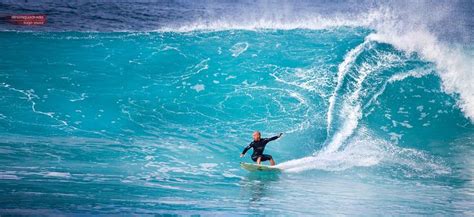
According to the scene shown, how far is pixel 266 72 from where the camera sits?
1872cm

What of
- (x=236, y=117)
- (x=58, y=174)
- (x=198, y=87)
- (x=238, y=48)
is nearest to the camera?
(x=58, y=174)

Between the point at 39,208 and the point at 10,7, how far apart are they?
25929mm

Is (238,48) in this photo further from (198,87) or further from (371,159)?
(371,159)

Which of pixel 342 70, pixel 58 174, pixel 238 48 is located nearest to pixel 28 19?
pixel 238 48

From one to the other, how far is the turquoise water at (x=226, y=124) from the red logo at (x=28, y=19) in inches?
125

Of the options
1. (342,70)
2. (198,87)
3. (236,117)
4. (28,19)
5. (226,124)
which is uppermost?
(28,19)

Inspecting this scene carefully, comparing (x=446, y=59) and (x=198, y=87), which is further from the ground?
(x=446, y=59)

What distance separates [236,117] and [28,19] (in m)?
16.9

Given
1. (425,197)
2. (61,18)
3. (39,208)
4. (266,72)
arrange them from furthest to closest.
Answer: (61,18), (266,72), (425,197), (39,208)

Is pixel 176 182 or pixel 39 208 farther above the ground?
pixel 176 182

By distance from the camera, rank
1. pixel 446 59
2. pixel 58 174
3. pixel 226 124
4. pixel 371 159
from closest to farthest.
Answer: pixel 58 174, pixel 371 159, pixel 226 124, pixel 446 59

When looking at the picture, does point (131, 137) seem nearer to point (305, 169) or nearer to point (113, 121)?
point (113, 121)

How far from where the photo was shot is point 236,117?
53.4 feet

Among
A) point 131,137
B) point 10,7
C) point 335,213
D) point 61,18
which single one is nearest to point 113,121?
point 131,137
